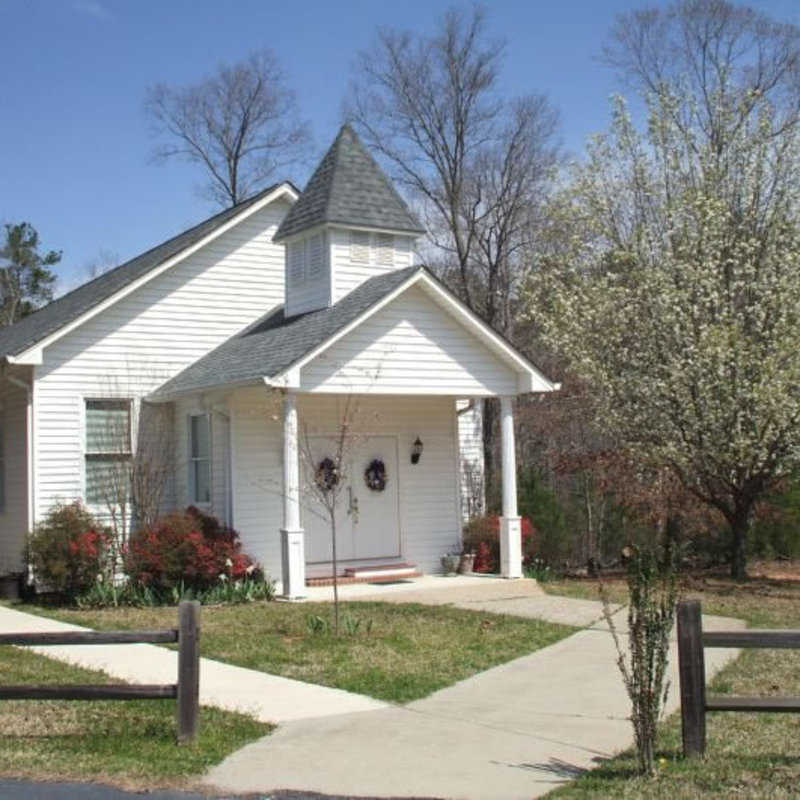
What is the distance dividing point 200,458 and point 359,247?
438 cm

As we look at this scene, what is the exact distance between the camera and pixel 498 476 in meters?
23.9

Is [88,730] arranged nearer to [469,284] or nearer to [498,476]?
[498,476]

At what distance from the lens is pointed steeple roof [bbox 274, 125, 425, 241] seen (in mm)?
18344

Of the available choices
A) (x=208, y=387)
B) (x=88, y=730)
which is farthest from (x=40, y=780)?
(x=208, y=387)

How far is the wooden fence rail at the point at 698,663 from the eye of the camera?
22.5ft

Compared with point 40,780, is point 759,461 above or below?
above

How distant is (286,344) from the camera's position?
1669 centimetres

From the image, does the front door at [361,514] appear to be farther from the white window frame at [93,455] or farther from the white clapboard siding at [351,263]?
the white window frame at [93,455]

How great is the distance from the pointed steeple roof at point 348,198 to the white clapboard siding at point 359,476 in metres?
2.95

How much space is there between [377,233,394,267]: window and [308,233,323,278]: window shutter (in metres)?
1.01

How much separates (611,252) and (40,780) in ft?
53.2

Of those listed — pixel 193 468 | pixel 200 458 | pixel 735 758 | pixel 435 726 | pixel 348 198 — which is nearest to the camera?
pixel 735 758

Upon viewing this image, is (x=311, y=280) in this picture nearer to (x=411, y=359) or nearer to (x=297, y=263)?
(x=297, y=263)

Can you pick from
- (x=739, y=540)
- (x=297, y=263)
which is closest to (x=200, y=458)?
(x=297, y=263)
